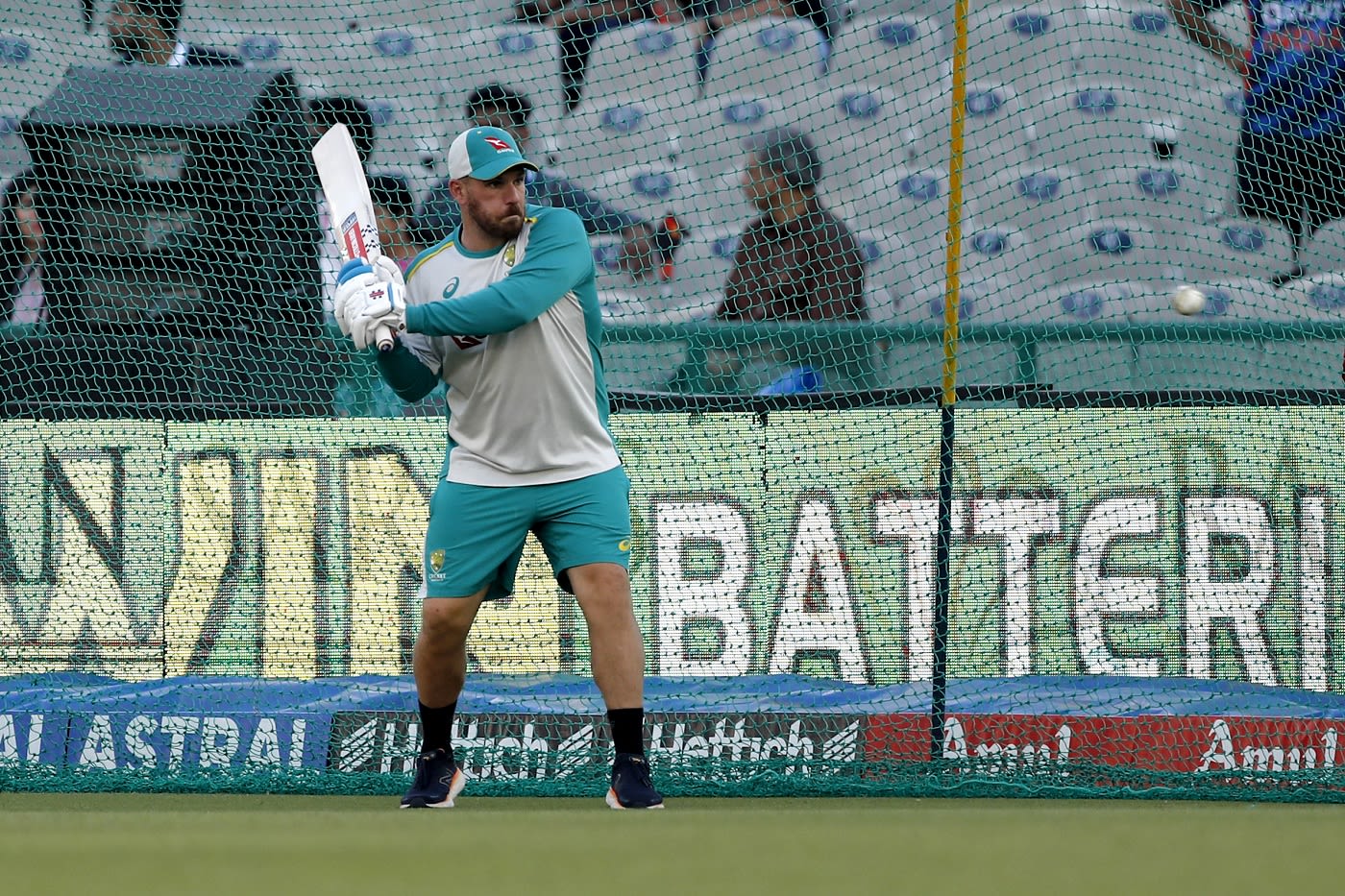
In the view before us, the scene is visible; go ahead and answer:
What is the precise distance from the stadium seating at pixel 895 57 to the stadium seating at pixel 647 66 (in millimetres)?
651

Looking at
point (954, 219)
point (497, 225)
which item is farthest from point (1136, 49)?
point (497, 225)

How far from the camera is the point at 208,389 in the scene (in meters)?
6.47

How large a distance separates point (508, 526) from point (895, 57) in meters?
3.58

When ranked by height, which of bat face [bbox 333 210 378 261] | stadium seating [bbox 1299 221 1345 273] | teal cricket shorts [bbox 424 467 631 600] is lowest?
teal cricket shorts [bbox 424 467 631 600]

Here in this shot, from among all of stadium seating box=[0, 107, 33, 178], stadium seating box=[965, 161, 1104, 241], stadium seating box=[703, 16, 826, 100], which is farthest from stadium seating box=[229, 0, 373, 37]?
stadium seating box=[965, 161, 1104, 241]

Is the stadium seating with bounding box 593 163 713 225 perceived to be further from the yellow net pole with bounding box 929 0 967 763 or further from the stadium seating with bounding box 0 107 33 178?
the stadium seating with bounding box 0 107 33 178

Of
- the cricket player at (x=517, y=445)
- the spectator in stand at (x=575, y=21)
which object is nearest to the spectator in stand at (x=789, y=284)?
the spectator in stand at (x=575, y=21)

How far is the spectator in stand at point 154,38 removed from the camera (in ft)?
22.7

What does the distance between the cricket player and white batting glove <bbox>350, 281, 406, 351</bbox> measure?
86 mm

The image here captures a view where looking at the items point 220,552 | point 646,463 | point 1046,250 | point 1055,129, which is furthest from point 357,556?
point 1055,129

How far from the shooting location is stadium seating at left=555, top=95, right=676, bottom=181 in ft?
24.1

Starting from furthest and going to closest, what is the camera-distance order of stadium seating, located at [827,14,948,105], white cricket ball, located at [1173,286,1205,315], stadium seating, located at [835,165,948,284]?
stadium seating, located at [827,14,948,105] < stadium seating, located at [835,165,948,284] < white cricket ball, located at [1173,286,1205,315]

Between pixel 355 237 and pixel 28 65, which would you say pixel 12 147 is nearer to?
pixel 28 65

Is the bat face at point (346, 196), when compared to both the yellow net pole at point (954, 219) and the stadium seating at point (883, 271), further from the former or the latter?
the stadium seating at point (883, 271)
